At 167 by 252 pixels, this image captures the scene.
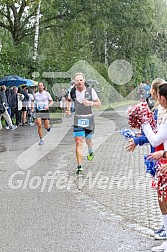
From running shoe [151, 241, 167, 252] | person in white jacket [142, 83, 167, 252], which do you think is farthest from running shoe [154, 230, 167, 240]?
person in white jacket [142, 83, 167, 252]

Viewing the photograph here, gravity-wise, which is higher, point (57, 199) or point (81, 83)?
point (81, 83)

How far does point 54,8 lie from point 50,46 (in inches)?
265

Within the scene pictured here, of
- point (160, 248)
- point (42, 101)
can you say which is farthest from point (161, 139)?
point (42, 101)

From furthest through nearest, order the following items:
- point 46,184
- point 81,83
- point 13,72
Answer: point 13,72, point 81,83, point 46,184

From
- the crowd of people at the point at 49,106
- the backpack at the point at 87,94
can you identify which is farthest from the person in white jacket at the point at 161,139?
the backpack at the point at 87,94

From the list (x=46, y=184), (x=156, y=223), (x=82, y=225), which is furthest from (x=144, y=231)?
(x=46, y=184)

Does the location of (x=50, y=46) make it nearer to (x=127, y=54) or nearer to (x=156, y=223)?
(x=127, y=54)

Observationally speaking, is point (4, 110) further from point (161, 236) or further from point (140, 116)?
point (140, 116)

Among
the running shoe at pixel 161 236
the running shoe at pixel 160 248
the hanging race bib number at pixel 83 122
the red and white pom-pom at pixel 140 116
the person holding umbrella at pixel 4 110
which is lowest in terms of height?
the person holding umbrella at pixel 4 110

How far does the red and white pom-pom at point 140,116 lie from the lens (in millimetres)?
5180

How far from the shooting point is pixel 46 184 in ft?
29.4

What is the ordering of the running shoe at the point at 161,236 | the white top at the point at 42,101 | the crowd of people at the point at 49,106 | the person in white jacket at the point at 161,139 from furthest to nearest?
1. the white top at the point at 42,101
2. the crowd of people at the point at 49,106
3. the running shoe at the point at 161,236
4. the person in white jacket at the point at 161,139

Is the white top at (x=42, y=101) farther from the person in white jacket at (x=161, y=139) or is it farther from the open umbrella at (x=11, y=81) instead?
the open umbrella at (x=11, y=81)

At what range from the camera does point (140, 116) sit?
204 inches
